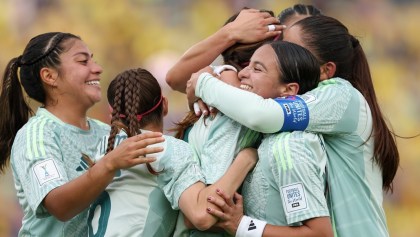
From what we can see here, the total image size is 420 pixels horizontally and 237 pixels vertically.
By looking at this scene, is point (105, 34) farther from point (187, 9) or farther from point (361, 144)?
point (361, 144)

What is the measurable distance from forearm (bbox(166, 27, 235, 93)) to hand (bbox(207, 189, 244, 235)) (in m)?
0.55

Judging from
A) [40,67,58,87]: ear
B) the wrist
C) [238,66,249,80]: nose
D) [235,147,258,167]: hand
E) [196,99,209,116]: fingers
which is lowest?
[235,147,258,167]: hand

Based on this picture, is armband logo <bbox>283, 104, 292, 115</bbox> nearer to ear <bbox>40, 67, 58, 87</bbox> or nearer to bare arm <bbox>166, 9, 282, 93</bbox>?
bare arm <bbox>166, 9, 282, 93</bbox>

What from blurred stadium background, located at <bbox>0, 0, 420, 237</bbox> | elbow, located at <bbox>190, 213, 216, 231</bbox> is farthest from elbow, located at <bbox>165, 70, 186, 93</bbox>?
blurred stadium background, located at <bbox>0, 0, 420, 237</bbox>

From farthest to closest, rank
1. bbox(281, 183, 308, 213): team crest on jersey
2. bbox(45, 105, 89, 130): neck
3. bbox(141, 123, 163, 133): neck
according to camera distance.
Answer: bbox(45, 105, 89, 130): neck, bbox(141, 123, 163, 133): neck, bbox(281, 183, 308, 213): team crest on jersey

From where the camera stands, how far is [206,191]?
280cm

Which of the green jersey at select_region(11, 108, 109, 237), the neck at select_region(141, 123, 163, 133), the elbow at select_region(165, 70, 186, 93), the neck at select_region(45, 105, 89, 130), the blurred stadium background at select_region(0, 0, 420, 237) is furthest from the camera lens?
the blurred stadium background at select_region(0, 0, 420, 237)

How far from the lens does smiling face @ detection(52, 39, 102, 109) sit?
133 inches

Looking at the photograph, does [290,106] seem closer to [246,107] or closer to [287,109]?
[287,109]

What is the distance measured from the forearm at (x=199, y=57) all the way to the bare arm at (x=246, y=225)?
21.3 inches

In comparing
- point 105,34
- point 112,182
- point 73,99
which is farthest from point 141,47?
point 112,182

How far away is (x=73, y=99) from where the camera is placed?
3.39 metres

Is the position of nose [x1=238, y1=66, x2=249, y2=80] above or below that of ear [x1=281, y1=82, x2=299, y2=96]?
above

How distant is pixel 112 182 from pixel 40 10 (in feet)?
12.0
